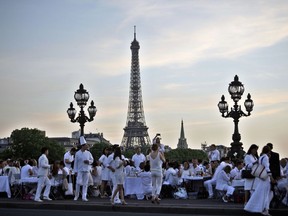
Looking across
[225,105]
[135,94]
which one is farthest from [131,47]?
[225,105]

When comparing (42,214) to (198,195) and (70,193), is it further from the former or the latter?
(198,195)

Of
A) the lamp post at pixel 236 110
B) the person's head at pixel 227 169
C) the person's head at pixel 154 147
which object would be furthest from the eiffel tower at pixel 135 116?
the person's head at pixel 154 147

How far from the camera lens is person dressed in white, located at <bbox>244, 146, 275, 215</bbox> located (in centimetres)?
2111

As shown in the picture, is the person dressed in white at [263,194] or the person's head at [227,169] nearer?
the person dressed in white at [263,194]

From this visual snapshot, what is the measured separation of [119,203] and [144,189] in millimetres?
4483

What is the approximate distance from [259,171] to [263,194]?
0.70 meters

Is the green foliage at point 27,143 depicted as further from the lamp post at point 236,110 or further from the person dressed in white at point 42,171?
the person dressed in white at point 42,171

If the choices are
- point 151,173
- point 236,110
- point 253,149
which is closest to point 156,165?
point 151,173

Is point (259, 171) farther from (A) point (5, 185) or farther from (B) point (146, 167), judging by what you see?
(A) point (5, 185)

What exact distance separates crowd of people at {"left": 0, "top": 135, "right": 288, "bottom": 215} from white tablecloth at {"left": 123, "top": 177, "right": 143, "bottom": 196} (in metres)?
0.24

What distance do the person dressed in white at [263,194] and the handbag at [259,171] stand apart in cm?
11

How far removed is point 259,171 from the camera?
21.3 metres

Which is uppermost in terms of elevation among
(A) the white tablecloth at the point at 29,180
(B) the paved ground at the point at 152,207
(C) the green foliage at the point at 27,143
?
(C) the green foliage at the point at 27,143

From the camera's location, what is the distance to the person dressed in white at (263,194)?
21.1 m
